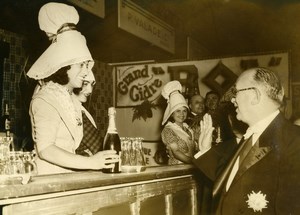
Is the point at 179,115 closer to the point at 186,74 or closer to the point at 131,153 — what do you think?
the point at 186,74

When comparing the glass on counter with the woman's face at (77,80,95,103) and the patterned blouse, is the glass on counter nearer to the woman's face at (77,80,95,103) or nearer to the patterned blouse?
the woman's face at (77,80,95,103)

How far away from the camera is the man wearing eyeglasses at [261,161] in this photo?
135cm

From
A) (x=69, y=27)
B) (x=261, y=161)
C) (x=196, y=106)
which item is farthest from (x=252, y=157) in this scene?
(x=196, y=106)

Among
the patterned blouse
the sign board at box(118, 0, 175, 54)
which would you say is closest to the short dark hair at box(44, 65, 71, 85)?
the patterned blouse

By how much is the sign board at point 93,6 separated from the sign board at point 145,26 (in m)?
0.22

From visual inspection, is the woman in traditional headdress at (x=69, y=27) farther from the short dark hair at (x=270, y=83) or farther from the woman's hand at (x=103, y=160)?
the short dark hair at (x=270, y=83)

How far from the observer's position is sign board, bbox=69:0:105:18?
3.36m

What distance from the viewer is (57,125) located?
1.63m

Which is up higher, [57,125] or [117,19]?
[117,19]

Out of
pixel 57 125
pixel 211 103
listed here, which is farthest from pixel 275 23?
pixel 57 125

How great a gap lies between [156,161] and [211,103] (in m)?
1.24

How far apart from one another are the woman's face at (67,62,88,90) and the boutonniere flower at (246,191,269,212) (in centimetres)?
97

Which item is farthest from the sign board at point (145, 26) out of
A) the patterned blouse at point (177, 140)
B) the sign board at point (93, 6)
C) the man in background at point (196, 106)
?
the patterned blouse at point (177, 140)

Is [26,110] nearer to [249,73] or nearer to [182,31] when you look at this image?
[182,31]
